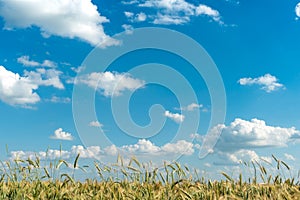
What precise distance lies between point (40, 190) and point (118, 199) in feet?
5.25

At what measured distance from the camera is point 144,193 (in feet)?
20.7

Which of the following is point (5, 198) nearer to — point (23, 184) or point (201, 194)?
point (23, 184)

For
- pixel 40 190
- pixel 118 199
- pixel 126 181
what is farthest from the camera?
pixel 126 181

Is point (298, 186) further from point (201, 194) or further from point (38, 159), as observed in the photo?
point (38, 159)

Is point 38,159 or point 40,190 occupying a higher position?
point 38,159

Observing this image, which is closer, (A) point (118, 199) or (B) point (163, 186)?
(A) point (118, 199)

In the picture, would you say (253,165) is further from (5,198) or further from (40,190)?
(5,198)

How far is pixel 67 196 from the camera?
20.5ft

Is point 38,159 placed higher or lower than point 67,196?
higher

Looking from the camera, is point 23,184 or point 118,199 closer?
point 118,199

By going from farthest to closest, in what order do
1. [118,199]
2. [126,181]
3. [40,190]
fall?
[126,181] < [40,190] < [118,199]

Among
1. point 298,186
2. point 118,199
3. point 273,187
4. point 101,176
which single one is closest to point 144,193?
point 118,199

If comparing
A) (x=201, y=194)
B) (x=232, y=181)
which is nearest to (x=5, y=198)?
(x=201, y=194)

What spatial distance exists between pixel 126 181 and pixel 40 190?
1.54 m
